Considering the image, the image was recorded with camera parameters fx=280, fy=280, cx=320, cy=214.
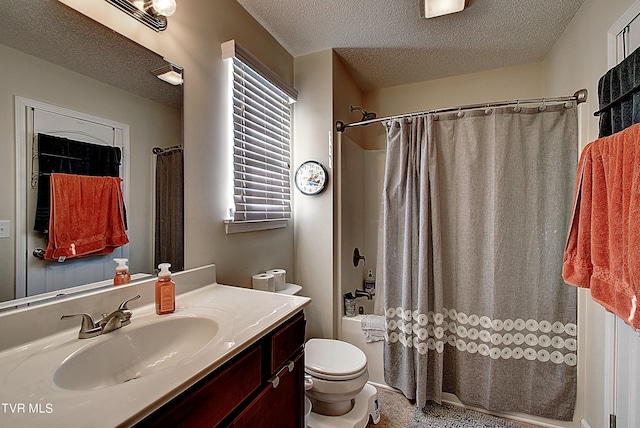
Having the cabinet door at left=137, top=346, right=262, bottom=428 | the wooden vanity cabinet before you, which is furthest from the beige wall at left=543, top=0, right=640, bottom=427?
the cabinet door at left=137, top=346, right=262, bottom=428

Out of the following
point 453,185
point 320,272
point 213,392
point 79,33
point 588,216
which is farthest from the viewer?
point 320,272

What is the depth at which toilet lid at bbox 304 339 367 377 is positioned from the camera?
4.91 feet

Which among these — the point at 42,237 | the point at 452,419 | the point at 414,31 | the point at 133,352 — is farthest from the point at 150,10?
the point at 452,419

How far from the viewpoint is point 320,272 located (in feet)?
6.81

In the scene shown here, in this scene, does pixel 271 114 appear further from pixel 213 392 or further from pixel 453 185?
pixel 213 392

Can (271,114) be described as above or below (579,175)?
above

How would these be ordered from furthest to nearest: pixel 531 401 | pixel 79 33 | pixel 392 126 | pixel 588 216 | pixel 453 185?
pixel 392 126 < pixel 453 185 < pixel 531 401 < pixel 588 216 < pixel 79 33

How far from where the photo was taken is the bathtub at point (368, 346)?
6.52ft

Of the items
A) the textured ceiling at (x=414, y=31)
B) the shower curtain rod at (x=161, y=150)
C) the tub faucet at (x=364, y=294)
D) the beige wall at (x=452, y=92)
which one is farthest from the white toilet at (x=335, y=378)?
the textured ceiling at (x=414, y=31)

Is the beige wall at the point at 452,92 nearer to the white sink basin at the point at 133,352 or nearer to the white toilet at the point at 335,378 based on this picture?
the white toilet at the point at 335,378

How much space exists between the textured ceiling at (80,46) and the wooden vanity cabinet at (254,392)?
1.06m

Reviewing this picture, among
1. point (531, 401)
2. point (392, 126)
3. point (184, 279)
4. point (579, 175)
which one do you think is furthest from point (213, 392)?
point (531, 401)

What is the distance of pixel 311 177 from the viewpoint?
207 centimetres

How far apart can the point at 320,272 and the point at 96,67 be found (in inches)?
64.8
